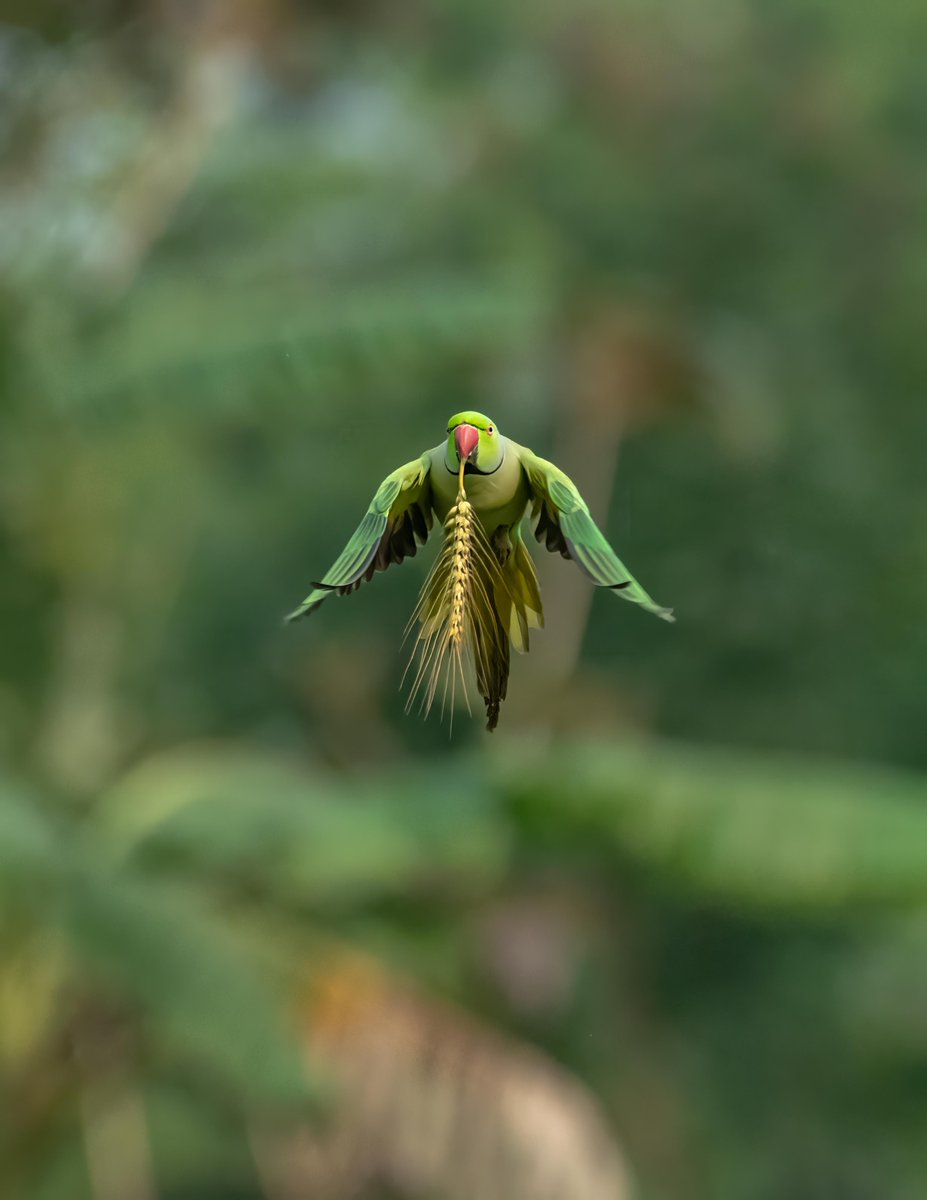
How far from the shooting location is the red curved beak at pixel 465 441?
0.88 feet

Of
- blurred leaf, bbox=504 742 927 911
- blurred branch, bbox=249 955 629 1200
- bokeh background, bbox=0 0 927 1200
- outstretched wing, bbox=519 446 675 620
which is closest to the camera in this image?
outstretched wing, bbox=519 446 675 620

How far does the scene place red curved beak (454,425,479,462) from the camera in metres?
0.27

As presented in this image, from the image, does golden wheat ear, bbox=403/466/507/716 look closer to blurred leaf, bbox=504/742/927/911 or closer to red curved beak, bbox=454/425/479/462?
red curved beak, bbox=454/425/479/462

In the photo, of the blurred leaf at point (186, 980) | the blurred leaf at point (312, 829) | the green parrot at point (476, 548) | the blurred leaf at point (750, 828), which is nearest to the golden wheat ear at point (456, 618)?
the green parrot at point (476, 548)

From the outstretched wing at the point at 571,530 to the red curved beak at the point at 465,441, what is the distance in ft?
0.05

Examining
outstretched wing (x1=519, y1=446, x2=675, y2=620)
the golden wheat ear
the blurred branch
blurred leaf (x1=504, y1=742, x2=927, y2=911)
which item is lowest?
the blurred branch

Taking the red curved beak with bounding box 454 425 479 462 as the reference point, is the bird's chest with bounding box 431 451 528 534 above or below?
below

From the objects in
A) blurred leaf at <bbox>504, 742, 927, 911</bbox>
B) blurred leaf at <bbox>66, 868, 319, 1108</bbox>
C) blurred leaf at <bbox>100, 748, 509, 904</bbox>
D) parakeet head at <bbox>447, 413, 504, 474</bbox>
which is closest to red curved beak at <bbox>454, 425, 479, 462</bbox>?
parakeet head at <bbox>447, 413, 504, 474</bbox>

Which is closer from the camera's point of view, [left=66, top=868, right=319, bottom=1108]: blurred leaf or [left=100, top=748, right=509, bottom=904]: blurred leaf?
[left=66, top=868, right=319, bottom=1108]: blurred leaf

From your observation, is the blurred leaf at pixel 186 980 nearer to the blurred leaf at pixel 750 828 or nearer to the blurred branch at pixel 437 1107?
the blurred branch at pixel 437 1107

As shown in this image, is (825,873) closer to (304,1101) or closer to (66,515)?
(304,1101)

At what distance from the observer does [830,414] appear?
496 cm

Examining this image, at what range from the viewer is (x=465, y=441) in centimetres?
27

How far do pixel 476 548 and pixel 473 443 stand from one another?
0.07 feet
